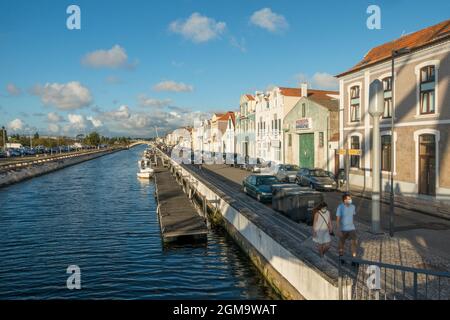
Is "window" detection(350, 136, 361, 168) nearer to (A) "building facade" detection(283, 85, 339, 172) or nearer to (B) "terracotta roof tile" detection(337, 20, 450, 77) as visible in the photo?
(A) "building facade" detection(283, 85, 339, 172)

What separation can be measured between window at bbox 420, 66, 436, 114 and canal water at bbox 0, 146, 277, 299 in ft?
47.0

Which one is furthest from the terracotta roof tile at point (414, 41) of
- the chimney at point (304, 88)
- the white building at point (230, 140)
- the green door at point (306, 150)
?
the white building at point (230, 140)

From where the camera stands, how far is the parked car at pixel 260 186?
2236cm

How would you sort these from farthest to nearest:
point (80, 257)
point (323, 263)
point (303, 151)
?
1. point (303, 151)
2. point (80, 257)
3. point (323, 263)

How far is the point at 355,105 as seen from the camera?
97.9 feet

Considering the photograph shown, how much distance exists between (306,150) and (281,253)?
30418mm

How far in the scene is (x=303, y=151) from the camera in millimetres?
41531

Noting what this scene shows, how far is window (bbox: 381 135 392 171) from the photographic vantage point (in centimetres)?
2572

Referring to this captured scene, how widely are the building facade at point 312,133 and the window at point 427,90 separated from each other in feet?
34.3

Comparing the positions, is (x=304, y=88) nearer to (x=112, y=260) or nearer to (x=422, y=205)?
(x=422, y=205)

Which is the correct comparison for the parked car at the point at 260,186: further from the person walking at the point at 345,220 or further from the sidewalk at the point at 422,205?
the person walking at the point at 345,220
